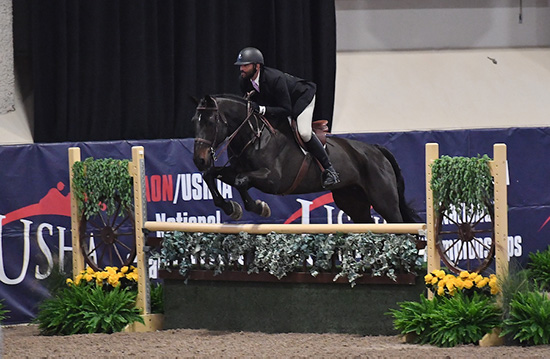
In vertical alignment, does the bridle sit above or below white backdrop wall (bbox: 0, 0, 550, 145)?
below

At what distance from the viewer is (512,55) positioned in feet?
38.9

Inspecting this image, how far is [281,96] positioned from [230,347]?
196cm

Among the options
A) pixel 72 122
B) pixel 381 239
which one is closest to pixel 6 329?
pixel 72 122

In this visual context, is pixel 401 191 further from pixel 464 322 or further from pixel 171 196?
pixel 171 196

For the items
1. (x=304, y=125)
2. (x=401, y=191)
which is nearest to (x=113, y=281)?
(x=304, y=125)

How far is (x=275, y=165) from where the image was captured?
23.2 ft

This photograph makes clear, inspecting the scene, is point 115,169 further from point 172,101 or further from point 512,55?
point 512,55

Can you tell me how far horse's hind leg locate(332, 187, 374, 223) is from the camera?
788 cm

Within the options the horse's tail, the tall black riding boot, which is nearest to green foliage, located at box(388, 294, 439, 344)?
the tall black riding boot

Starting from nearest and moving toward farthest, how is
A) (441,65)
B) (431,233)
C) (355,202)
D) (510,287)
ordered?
(510,287)
(431,233)
(355,202)
(441,65)

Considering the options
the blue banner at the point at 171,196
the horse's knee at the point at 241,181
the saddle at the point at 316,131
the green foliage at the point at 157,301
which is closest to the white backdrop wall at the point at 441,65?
the blue banner at the point at 171,196

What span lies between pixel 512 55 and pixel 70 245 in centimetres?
649

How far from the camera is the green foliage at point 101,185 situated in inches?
295

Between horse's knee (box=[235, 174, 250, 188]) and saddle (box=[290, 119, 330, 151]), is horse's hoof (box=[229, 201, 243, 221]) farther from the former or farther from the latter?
saddle (box=[290, 119, 330, 151])
